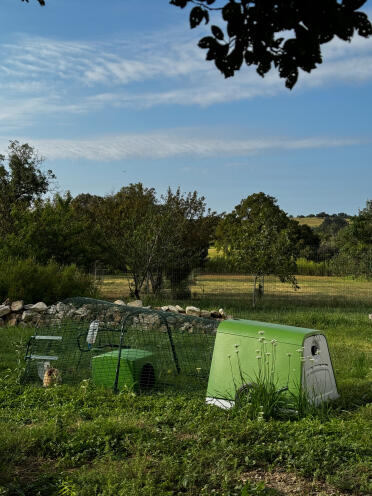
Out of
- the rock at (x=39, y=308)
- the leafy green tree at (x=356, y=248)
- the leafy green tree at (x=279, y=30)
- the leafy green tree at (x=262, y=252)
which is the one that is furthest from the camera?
the leafy green tree at (x=356, y=248)

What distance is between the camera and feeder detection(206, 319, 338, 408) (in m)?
5.15

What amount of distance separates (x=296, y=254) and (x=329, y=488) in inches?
524

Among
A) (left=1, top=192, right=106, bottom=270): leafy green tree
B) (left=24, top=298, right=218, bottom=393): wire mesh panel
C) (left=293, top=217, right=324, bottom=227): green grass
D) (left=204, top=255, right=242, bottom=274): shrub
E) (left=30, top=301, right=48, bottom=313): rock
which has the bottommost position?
(left=24, top=298, right=218, bottom=393): wire mesh panel

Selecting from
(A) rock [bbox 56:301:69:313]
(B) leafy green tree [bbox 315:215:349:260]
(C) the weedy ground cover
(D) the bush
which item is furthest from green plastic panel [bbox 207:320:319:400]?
(B) leafy green tree [bbox 315:215:349:260]

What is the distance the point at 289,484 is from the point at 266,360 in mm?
1686

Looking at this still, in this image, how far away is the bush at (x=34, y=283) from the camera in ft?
40.1

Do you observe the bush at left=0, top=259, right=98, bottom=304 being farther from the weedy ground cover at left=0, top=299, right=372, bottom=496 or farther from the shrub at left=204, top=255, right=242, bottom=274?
the weedy ground cover at left=0, top=299, right=372, bottom=496

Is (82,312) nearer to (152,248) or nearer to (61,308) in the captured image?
(61,308)

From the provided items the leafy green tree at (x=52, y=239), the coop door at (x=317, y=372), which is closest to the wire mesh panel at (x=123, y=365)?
the coop door at (x=317, y=372)

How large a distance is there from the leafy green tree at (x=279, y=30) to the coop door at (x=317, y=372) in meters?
3.25

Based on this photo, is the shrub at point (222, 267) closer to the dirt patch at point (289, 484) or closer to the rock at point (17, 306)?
the rock at point (17, 306)

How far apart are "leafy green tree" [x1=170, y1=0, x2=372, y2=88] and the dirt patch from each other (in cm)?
250

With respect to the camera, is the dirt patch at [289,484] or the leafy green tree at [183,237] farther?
the leafy green tree at [183,237]

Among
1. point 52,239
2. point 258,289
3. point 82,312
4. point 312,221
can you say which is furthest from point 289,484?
point 312,221
